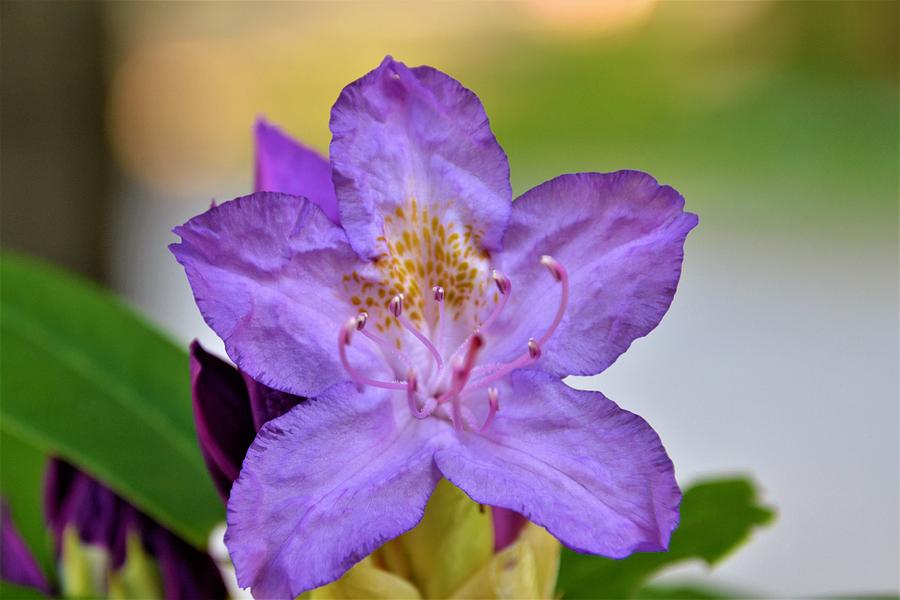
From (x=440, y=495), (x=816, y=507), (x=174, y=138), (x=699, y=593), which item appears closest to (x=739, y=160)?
(x=174, y=138)

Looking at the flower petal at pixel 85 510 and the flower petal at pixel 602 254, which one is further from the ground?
the flower petal at pixel 602 254

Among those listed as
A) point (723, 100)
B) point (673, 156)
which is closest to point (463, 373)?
point (673, 156)

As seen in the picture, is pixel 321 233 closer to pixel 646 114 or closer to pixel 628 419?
pixel 628 419

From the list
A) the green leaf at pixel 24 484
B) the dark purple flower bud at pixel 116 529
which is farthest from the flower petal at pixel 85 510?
the green leaf at pixel 24 484

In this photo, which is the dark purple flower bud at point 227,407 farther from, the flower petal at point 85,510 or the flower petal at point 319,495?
the flower petal at point 85,510

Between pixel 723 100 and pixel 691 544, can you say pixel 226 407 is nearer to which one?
pixel 691 544

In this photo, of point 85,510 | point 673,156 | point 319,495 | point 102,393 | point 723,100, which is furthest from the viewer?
point 723,100
